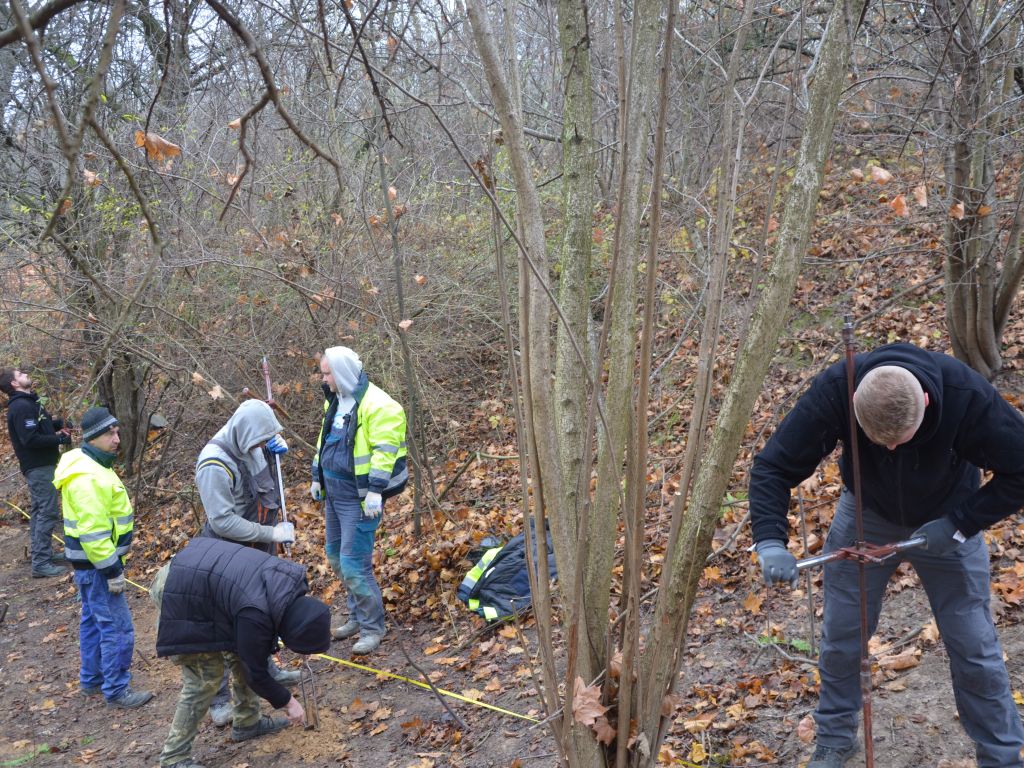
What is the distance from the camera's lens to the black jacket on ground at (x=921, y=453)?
2824mm

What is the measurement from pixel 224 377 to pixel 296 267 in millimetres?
1834

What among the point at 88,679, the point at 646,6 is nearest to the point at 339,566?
the point at 88,679

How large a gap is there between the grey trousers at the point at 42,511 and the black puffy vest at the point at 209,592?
520 centimetres

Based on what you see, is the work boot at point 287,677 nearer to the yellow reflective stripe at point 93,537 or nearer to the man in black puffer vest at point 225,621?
the man in black puffer vest at point 225,621

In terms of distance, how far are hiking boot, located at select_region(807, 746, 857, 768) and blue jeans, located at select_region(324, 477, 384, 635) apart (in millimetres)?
3162

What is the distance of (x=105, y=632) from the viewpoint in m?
5.56

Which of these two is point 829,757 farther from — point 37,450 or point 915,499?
point 37,450

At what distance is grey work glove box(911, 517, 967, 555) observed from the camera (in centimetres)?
288

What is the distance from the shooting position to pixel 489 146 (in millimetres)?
2416

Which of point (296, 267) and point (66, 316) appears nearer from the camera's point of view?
point (296, 267)

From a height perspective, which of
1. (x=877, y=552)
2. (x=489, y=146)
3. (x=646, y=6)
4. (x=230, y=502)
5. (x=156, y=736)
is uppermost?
(x=646, y=6)

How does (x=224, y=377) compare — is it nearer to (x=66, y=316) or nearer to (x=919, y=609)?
(x=66, y=316)

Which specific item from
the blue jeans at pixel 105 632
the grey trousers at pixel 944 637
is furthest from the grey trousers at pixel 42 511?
the grey trousers at pixel 944 637

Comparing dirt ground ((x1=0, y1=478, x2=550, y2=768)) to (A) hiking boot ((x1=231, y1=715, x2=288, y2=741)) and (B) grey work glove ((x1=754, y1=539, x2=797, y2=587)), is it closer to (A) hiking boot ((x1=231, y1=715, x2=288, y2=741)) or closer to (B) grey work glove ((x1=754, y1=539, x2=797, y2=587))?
(A) hiking boot ((x1=231, y1=715, x2=288, y2=741))
